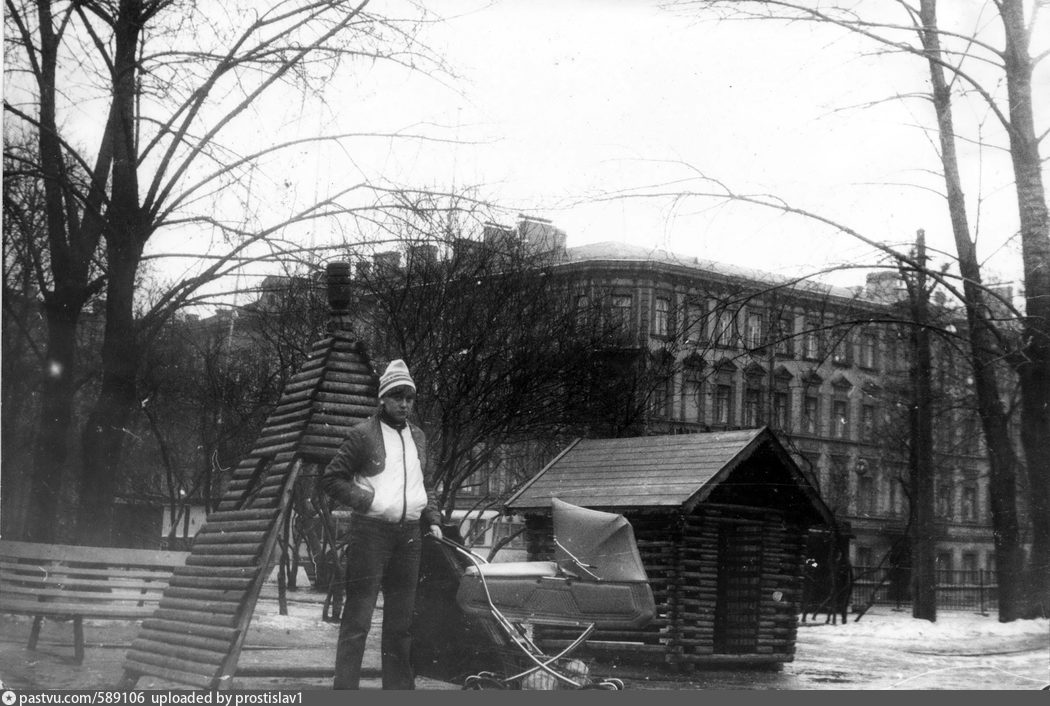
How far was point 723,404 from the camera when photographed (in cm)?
805

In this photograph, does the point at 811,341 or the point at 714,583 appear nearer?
the point at 811,341

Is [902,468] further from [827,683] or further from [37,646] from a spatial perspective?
[37,646]

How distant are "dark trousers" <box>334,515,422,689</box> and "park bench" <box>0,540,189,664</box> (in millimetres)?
2070

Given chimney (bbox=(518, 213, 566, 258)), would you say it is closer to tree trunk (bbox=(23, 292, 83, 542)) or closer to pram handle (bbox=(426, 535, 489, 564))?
pram handle (bbox=(426, 535, 489, 564))

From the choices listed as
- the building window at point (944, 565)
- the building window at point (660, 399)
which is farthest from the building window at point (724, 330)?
the building window at point (944, 565)

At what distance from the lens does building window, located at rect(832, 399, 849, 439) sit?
7.79 meters

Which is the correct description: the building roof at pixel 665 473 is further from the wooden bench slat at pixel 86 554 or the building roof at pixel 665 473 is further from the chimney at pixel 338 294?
the wooden bench slat at pixel 86 554

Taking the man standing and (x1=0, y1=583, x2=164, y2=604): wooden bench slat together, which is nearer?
the man standing

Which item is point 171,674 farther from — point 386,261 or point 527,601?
point 386,261

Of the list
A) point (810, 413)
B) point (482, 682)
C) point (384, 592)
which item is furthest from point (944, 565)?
point (384, 592)

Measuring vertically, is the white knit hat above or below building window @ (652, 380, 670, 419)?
below

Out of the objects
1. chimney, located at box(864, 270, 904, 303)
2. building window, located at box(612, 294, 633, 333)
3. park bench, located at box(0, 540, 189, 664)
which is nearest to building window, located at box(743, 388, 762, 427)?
building window, located at box(612, 294, 633, 333)

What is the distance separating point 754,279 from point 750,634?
2693mm

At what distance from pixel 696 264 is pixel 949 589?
2.83m
